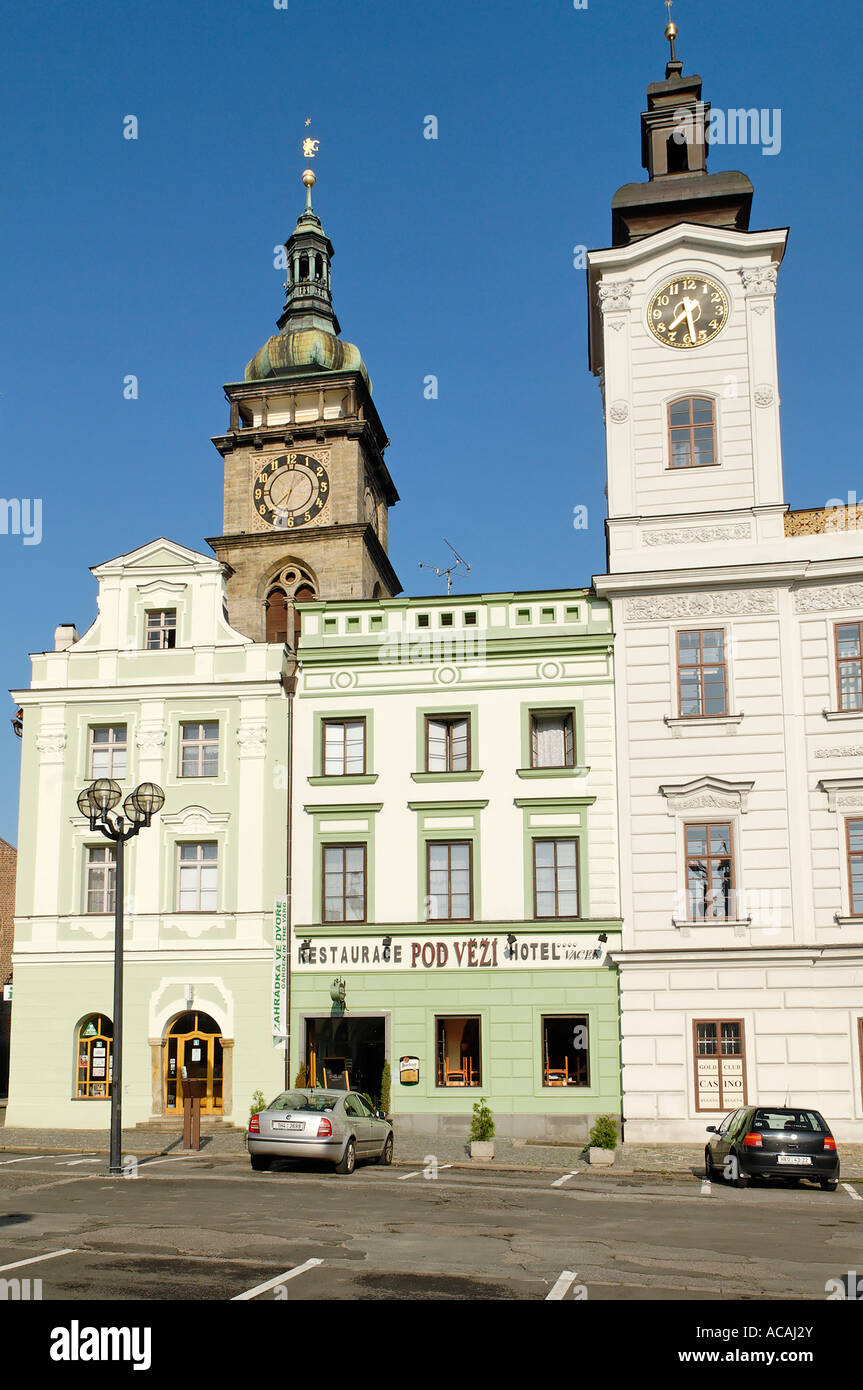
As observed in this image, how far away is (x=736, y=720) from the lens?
1249 inches

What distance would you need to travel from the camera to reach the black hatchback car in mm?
22516

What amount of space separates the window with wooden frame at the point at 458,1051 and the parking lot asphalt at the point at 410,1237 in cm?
901

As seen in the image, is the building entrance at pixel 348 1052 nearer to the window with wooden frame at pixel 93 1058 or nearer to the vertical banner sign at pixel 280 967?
the vertical banner sign at pixel 280 967

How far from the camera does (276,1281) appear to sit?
11.1 m

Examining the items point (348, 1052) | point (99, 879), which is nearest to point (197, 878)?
point (99, 879)

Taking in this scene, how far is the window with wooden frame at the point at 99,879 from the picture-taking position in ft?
114

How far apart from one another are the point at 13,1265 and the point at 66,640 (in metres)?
27.1

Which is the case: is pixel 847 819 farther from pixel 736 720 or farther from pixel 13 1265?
pixel 13 1265

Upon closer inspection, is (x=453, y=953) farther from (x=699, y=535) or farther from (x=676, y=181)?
(x=676, y=181)

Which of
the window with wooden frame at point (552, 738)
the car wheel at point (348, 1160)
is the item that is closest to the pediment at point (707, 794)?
the window with wooden frame at point (552, 738)

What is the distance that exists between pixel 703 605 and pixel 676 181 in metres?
11.6

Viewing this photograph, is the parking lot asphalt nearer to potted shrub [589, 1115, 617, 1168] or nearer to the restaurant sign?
potted shrub [589, 1115, 617, 1168]

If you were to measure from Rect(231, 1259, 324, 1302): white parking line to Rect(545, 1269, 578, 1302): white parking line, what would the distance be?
214 cm
